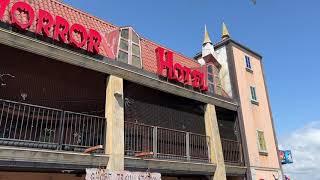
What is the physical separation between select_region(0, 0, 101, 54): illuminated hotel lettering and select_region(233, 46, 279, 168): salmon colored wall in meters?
10.8

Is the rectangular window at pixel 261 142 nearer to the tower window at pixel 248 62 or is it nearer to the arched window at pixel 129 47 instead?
the tower window at pixel 248 62

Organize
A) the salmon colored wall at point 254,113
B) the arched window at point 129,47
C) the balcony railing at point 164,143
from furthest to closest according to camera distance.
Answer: the salmon colored wall at point 254,113, the arched window at point 129,47, the balcony railing at point 164,143

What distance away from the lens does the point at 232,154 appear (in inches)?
745

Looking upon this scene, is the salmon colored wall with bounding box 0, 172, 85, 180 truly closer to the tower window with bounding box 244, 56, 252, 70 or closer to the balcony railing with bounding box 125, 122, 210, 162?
the balcony railing with bounding box 125, 122, 210, 162

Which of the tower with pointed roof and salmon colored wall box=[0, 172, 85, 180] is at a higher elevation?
the tower with pointed roof

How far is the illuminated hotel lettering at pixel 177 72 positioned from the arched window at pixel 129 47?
0.99m

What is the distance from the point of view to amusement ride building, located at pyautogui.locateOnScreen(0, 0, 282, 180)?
441 inches

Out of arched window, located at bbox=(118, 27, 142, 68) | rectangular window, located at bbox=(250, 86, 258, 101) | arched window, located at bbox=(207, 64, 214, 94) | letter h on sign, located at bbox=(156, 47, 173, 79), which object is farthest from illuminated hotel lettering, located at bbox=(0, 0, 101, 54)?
rectangular window, located at bbox=(250, 86, 258, 101)

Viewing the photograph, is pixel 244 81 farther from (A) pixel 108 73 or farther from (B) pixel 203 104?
(A) pixel 108 73

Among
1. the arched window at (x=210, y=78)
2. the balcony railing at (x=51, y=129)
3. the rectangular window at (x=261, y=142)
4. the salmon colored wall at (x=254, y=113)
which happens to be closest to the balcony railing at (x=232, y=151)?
the salmon colored wall at (x=254, y=113)

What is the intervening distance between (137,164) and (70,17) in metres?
6.99

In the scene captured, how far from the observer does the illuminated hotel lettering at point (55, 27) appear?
1099cm

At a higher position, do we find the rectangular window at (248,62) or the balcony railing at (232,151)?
the rectangular window at (248,62)

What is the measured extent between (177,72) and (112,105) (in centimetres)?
471
